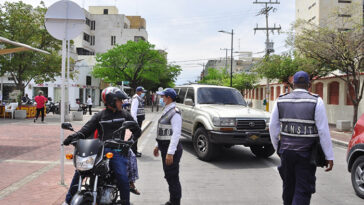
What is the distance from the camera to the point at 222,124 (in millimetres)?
7980

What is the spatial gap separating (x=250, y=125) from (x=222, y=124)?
2.17 ft

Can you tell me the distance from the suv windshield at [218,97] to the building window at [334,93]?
15850 millimetres

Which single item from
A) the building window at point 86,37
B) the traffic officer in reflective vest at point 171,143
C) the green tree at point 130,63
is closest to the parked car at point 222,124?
the traffic officer in reflective vest at point 171,143

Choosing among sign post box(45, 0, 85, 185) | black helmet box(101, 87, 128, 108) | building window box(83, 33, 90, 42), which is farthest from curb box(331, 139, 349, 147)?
building window box(83, 33, 90, 42)

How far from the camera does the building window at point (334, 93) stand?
23203 millimetres

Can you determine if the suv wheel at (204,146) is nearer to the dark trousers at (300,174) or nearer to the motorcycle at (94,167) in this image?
the dark trousers at (300,174)

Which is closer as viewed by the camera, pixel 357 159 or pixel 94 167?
pixel 94 167

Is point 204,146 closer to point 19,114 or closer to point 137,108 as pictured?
point 137,108

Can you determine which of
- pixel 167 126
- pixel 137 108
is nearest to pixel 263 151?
pixel 137 108

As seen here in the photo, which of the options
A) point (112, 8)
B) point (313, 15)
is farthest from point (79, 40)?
point (313, 15)

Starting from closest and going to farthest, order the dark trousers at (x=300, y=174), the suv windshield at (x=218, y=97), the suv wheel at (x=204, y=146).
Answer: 1. the dark trousers at (x=300, y=174)
2. the suv wheel at (x=204, y=146)
3. the suv windshield at (x=218, y=97)

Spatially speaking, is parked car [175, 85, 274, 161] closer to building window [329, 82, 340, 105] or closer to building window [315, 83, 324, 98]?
building window [329, 82, 340, 105]

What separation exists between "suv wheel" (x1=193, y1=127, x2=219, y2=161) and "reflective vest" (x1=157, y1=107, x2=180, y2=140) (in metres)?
3.49

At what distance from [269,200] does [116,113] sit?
287 cm
